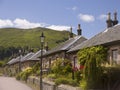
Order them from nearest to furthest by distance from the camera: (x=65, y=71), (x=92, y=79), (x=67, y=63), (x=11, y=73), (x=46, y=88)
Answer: (x=92, y=79), (x=46, y=88), (x=65, y=71), (x=67, y=63), (x=11, y=73)

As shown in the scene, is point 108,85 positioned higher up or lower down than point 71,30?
lower down

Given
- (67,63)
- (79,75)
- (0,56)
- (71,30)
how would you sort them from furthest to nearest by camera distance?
(0,56), (71,30), (67,63), (79,75)

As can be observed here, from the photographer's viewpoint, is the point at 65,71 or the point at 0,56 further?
the point at 0,56

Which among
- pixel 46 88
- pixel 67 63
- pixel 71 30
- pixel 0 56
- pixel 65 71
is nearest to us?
pixel 46 88

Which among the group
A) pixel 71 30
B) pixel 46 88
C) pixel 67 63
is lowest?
pixel 46 88

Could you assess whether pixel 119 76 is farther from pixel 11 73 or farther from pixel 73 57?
pixel 11 73

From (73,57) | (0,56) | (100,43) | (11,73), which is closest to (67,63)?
(73,57)

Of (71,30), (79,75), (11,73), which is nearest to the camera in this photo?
(79,75)

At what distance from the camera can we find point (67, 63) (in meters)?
34.7

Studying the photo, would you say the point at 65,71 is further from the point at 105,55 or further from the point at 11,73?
the point at 11,73

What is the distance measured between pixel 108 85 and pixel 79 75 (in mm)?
5885

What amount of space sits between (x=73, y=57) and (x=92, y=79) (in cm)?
1719

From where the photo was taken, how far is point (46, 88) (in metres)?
26.7

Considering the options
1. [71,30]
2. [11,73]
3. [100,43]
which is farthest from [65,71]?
[11,73]
